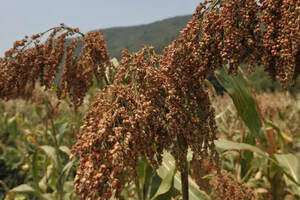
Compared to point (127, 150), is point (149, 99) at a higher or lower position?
higher

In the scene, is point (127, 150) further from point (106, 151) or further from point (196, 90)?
point (196, 90)

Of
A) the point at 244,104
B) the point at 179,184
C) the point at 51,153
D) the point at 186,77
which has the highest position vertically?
the point at 186,77

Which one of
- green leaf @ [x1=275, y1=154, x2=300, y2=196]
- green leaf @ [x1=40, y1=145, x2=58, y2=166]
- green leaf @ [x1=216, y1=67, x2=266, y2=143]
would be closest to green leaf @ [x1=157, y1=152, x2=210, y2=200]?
green leaf @ [x1=216, y1=67, x2=266, y2=143]

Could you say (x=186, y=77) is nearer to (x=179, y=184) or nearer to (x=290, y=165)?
(x=179, y=184)

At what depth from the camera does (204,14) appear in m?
1.49

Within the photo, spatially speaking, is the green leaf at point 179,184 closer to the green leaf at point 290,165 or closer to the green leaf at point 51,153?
the green leaf at point 290,165

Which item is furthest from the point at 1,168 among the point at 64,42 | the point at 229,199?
the point at 229,199

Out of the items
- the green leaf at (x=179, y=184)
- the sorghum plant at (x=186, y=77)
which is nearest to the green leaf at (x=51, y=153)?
the green leaf at (x=179, y=184)

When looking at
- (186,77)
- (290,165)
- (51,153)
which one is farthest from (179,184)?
(51,153)

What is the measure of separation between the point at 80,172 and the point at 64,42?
59.6 inches

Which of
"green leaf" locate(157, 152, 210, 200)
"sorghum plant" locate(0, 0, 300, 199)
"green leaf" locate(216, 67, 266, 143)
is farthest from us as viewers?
"green leaf" locate(157, 152, 210, 200)

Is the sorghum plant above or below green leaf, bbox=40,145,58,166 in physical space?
above

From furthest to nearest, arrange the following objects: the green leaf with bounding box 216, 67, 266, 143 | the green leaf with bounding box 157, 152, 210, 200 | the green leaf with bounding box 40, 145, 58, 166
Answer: the green leaf with bounding box 40, 145, 58, 166 → the green leaf with bounding box 157, 152, 210, 200 → the green leaf with bounding box 216, 67, 266, 143

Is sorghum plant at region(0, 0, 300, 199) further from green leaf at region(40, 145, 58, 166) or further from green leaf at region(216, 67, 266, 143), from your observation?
green leaf at region(40, 145, 58, 166)
